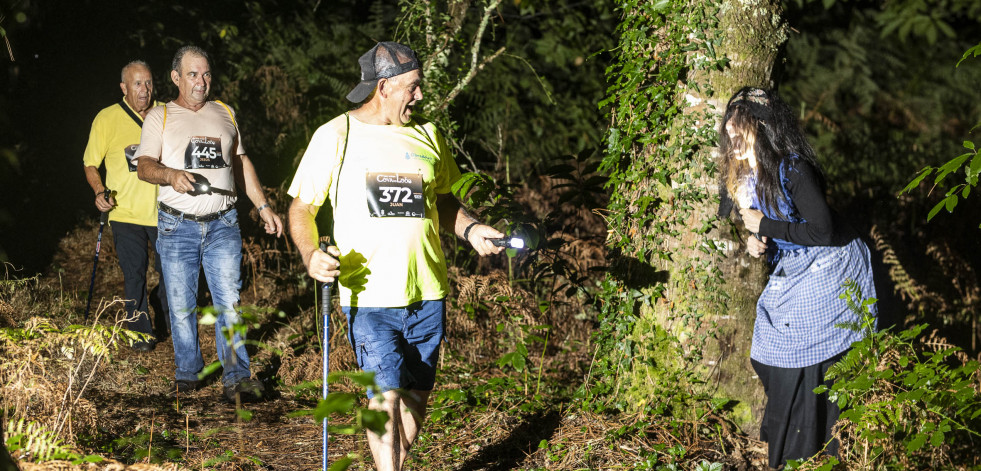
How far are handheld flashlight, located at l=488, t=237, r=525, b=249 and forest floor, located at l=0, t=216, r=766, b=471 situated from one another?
94 cm

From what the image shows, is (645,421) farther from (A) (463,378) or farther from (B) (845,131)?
(B) (845,131)

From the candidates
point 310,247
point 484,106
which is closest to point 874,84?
point 484,106

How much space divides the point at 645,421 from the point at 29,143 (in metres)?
8.23

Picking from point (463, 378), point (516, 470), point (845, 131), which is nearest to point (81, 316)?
point (463, 378)

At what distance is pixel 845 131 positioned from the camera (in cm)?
1163

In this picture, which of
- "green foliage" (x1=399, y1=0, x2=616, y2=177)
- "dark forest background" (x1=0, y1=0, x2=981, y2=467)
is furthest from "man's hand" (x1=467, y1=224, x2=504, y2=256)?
"green foliage" (x1=399, y1=0, x2=616, y2=177)

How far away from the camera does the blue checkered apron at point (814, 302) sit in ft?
11.9

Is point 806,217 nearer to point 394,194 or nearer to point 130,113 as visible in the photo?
point 394,194

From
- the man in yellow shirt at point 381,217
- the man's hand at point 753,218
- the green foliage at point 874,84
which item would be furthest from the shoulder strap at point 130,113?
the green foliage at point 874,84

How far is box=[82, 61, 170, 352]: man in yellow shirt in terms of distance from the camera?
5809mm

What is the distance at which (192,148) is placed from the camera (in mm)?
5016

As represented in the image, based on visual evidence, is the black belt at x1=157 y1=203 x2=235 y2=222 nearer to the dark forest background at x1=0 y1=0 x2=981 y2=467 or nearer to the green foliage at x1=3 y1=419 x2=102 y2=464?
the dark forest background at x1=0 y1=0 x2=981 y2=467

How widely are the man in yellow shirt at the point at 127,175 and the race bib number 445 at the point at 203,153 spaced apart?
0.97 m

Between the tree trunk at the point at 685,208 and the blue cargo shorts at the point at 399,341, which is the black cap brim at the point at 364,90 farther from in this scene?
the tree trunk at the point at 685,208
